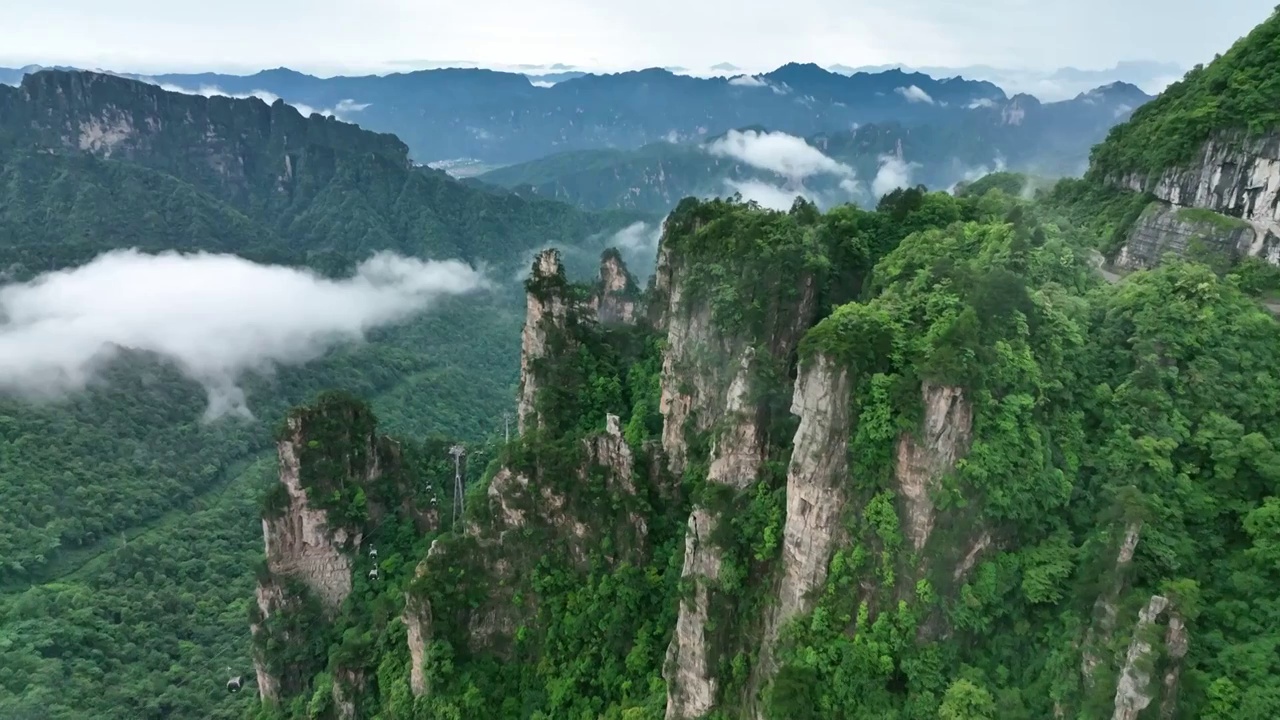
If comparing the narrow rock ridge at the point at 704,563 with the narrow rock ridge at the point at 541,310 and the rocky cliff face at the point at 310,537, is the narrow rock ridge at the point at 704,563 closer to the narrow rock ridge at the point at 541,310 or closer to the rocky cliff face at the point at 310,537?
the narrow rock ridge at the point at 541,310

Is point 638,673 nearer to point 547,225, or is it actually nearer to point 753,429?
point 753,429

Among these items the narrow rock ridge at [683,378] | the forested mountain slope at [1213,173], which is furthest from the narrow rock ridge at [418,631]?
the forested mountain slope at [1213,173]

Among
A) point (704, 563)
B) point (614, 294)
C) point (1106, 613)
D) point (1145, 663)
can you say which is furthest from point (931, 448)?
point (614, 294)

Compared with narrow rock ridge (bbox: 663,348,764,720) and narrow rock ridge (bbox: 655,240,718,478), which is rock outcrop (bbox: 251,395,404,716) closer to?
narrow rock ridge (bbox: 655,240,718,478)

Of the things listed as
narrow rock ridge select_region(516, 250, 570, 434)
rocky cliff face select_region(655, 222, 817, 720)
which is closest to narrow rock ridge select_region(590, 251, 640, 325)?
narrow rock ridge select_region(516, 250, 570, 434)

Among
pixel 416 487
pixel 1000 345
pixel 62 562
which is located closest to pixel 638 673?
pixel 1000 345

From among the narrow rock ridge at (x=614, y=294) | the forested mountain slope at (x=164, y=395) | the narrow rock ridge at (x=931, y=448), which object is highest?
the narrow rock ridge at (x=931, y=448)
